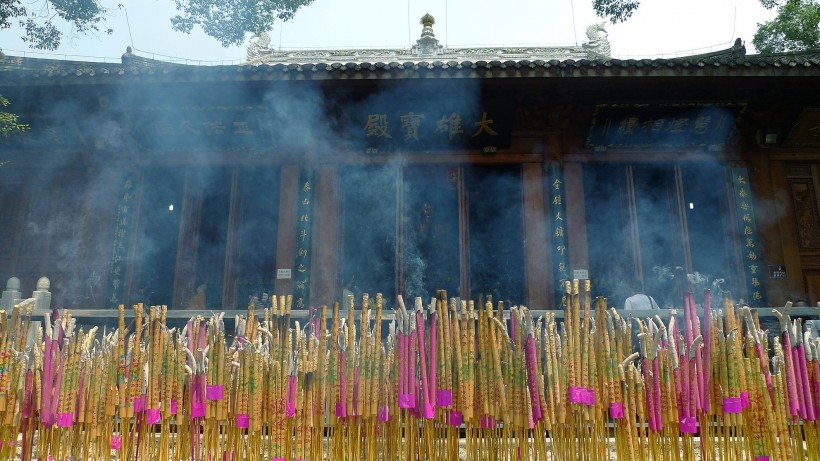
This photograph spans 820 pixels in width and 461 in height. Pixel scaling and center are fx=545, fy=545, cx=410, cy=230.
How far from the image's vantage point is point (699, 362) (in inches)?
117

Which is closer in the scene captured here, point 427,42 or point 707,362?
point 707,362

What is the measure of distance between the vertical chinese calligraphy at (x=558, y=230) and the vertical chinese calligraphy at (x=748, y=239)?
2.25m

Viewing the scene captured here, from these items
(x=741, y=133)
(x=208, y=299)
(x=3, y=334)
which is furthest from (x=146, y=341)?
(x=741, y=133)

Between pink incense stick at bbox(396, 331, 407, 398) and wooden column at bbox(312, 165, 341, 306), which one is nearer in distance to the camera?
pink incense stick at bbox(396, 331, 407, 398)

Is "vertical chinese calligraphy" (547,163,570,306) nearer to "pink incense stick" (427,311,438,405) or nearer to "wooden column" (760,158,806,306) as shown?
"wooden column" (760,158,806,306)

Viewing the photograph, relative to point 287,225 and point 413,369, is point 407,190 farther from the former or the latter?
point 413,369

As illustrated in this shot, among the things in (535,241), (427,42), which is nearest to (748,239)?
(535,241)

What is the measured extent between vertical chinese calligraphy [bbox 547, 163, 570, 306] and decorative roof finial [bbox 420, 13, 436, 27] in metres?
5.13

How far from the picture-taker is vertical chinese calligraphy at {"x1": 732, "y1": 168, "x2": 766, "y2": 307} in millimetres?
6797

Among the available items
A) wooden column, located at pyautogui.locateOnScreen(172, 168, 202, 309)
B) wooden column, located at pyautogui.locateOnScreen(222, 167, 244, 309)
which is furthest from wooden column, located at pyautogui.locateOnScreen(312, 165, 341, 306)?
wooden column, located at pyautogui.locateOnScreen(172, 168, 202, 309)

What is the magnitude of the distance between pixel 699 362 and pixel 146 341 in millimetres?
3177

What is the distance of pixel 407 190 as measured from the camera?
295 inches

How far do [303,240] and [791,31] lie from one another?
15.7m

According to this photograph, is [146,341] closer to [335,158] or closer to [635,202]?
[335,158]
